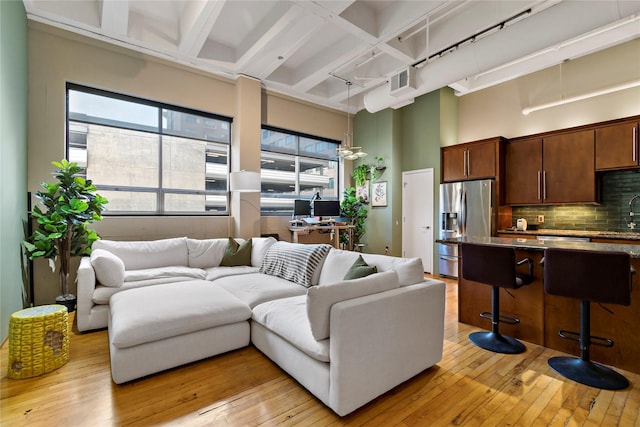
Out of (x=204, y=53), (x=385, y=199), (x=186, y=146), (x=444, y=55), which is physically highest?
(x=204, y=53)

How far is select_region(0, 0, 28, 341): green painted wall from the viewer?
2.59 meters

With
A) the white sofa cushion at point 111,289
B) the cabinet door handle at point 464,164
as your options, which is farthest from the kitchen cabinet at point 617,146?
the white sofa cushion at point 111,289

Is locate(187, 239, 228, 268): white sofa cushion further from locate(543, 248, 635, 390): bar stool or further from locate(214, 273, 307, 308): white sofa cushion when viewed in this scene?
locate(543, 248, 635, 390): bar stool

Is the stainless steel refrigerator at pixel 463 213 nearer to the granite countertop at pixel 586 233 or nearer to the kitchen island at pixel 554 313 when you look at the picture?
the granite countertop at pixel 586 233

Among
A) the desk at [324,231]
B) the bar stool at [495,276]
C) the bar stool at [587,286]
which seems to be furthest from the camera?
the desk at [324,231]

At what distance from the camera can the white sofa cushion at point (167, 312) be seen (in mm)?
2039

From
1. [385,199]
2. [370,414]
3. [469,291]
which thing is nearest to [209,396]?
[370,414]

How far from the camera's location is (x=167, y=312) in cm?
223

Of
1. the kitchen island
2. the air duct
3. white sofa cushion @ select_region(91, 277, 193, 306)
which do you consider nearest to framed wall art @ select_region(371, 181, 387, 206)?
the air duct

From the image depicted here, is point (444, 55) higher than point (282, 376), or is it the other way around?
point (444, 55)

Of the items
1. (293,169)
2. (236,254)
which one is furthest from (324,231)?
(236,254)

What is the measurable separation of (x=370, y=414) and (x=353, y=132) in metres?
6.15

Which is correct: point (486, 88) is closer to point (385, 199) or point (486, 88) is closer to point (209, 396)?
point (385, 199)

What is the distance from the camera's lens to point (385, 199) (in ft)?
20.6
